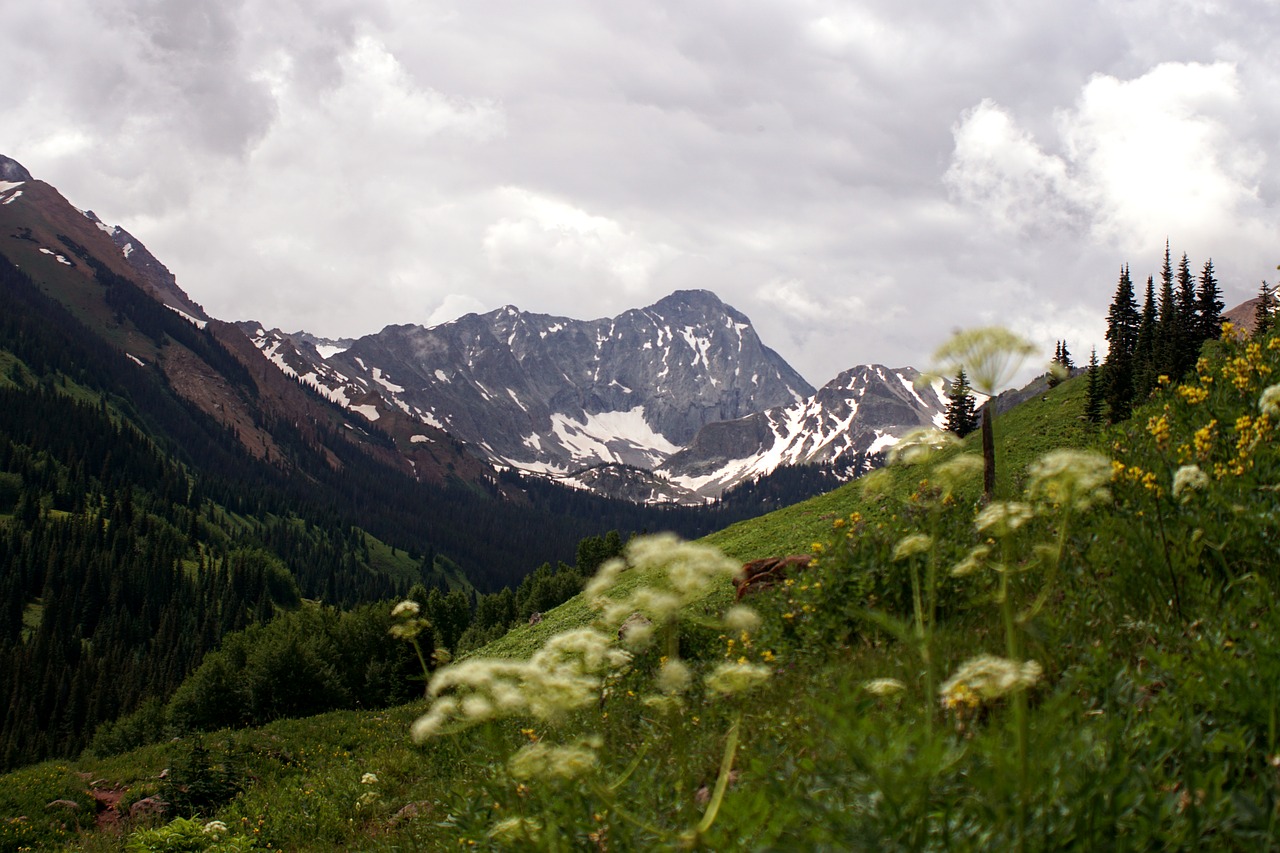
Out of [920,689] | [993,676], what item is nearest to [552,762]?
[993,676]

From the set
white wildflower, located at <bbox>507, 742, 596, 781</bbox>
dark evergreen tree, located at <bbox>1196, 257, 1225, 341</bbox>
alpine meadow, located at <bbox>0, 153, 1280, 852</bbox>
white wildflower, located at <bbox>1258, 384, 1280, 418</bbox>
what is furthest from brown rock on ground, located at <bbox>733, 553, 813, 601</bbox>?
dark evergreen tree, located at <bbox>1196, 257, 1225, 341</bbox>

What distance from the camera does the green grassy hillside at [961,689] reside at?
11.8 ft

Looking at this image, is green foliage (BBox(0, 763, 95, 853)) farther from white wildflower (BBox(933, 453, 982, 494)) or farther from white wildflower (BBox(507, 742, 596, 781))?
white wildflower (BBox(933, 453, 982, 494))

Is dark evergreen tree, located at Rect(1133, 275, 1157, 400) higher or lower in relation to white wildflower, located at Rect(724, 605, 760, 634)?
higher

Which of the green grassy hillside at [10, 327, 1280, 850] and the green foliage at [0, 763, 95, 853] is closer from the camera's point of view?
the green grassy hillside at [10, 327, 1280, 850]

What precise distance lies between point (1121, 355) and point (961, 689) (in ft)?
170

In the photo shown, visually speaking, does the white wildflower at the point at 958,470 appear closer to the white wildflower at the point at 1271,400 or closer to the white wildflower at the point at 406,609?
the white wildflower at the point at 1271,400

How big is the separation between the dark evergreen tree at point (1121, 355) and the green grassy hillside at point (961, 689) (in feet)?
71.6

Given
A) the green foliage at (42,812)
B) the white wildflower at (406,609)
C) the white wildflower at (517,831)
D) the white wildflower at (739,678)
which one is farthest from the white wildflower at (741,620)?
the green foliage at (42,812)

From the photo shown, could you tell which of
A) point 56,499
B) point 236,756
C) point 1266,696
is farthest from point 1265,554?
point 56,499

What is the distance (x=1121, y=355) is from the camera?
47.4 metres

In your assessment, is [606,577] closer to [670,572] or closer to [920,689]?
[670,572]

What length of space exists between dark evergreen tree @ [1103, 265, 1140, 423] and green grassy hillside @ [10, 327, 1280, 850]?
2181 cm

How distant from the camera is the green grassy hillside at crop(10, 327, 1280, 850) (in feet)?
11.8
